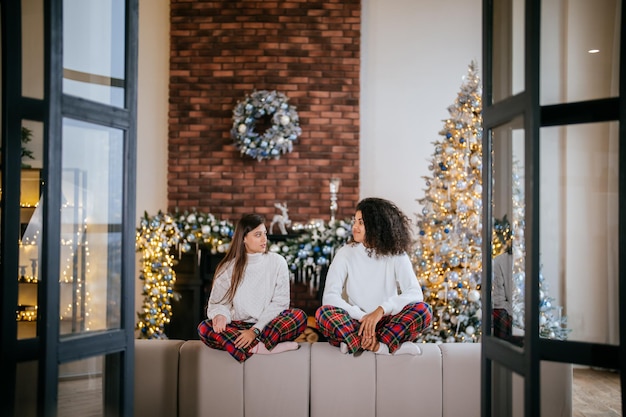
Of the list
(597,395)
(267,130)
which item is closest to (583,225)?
(597,395)

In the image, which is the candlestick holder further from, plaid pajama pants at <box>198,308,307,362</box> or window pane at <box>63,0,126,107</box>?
window pane at <box>63,0,126,107</box>

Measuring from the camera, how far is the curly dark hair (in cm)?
407

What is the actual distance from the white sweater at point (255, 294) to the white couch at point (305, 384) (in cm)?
29

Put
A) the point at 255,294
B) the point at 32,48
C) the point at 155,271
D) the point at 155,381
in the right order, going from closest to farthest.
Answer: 1. the point at 32,48
2. the point at 155,381
3. the point at 255,294
4. the point at 155,271

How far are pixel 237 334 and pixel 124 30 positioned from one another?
5.59 ft

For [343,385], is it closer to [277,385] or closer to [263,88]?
[277,385]

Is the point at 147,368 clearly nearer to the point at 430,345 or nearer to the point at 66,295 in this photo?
the point at 66,295

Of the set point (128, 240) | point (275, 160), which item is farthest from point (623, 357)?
point (275, 160)

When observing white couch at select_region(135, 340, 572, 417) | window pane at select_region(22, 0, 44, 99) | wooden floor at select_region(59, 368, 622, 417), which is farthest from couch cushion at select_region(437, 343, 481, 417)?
window pane at select_region(22, 0, 44, 99)

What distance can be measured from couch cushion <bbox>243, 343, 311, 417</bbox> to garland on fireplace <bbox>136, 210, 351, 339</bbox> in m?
2.49

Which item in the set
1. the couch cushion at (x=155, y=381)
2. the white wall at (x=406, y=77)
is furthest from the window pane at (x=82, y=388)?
the white wall at (x=406, y=77)

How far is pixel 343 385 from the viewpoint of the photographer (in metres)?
3.71

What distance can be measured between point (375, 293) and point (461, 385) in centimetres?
69

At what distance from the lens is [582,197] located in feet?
8.66
